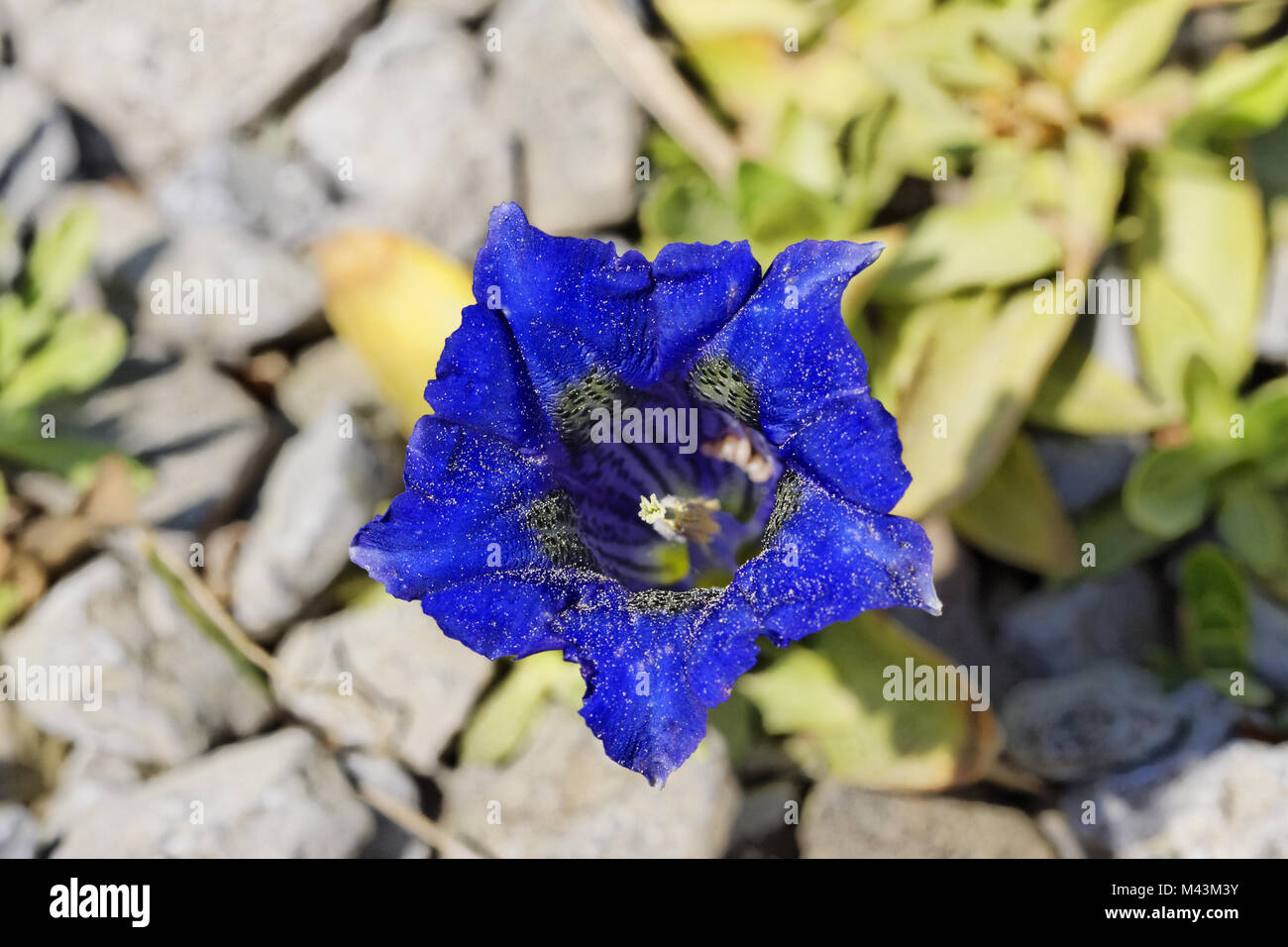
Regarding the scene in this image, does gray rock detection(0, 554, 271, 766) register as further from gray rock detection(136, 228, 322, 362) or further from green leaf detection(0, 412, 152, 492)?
gray rock detection(136, 228, 322, 362)

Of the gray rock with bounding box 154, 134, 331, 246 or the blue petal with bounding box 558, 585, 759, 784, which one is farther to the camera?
the gray rock with bounding box 154, 134, 331, 246

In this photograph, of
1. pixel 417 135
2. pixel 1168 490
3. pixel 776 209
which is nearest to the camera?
pixel 776 209

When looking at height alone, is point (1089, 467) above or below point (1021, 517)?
above

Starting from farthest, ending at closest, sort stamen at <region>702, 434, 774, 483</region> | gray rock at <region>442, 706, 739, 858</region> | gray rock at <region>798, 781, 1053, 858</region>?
gray rock at <region>798, 781, 1053, 858</region> < gray rock at <region>442, 706, 739, 858</region> < stamen at <region>702, 434, 774, 483</region>

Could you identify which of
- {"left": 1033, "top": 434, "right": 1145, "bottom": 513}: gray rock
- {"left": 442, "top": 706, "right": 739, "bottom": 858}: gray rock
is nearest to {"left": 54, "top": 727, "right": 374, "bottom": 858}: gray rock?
{"left": 442, "top": 706, "right": 739, "bottom": 858}: gray rock

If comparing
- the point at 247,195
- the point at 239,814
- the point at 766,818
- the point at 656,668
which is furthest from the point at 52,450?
the point at 766,818

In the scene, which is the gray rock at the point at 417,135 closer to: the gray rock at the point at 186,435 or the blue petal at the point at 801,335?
the gray rock at the point at 186,435

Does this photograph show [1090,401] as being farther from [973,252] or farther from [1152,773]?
[1152,773]

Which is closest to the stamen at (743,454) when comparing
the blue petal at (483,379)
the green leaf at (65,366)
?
the blue petal at (483,379)
